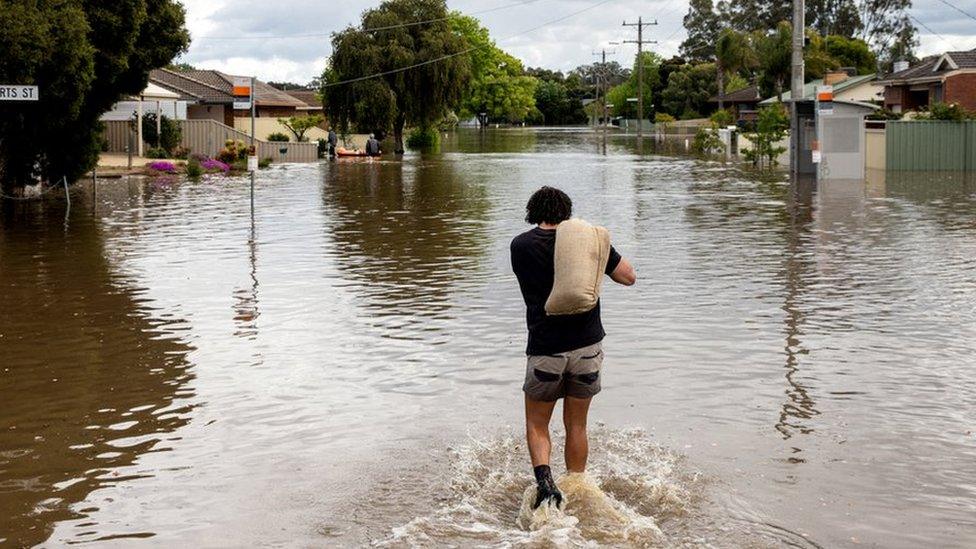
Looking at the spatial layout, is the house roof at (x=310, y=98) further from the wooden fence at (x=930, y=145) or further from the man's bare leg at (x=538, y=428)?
the man's bare leg at (x=538, y=428)

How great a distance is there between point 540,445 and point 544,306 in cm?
74

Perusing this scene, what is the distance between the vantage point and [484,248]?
19.8 m

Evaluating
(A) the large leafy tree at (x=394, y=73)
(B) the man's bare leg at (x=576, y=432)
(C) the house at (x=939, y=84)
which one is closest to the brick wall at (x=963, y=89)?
(C) the house at (x=939, y=84)

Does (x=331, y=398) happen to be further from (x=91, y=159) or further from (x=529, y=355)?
(x=91, y=159)

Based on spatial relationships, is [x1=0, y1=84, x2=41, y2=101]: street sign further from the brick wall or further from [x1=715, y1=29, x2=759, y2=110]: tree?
[x1=715, y1=29, x2=759, y2=110]: tree

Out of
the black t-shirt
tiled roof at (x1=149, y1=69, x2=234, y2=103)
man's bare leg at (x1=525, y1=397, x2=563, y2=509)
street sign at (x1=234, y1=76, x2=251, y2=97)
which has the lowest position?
man's bare leg at (x1=525, y1=397, x2=563, y2=509)

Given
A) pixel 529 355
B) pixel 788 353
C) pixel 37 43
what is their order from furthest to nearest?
pixel 37 43 < pixel 788 353 < pixel 529 355

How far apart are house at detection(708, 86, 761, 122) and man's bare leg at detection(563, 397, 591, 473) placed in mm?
99972

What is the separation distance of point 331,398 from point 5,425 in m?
2.26

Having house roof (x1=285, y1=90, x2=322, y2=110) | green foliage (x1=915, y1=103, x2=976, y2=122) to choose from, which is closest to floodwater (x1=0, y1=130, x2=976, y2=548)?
green foliage (x1=915, y1=103, x2=976, y2=122)

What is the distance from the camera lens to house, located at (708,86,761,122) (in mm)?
107238

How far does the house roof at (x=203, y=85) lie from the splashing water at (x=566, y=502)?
50.9 metres

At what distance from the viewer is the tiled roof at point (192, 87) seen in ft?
205

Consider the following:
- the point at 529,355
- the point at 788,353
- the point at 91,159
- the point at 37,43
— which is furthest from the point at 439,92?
the point at 529,355
